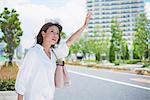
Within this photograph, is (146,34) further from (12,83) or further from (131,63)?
(12,83)

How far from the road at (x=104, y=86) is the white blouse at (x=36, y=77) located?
1.42 meters

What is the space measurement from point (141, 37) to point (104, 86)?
648mm

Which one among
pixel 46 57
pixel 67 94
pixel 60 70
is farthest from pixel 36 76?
pixel 67 94

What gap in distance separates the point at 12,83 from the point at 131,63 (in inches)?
48.6

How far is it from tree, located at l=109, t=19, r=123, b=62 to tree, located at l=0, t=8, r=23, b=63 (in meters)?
0.95

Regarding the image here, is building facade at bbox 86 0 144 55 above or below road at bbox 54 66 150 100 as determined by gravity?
above

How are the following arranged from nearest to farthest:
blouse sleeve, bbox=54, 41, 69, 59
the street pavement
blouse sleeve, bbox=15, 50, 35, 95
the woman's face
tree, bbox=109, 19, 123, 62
→ 1. blouse sleeve, bbox=15, 50, 35, 95
2. the woman's face
3. blouse sleeve, bbox=54, 41, 69, 59
4. the street pavement
5. tree, bbox=109, 19, 123, 62

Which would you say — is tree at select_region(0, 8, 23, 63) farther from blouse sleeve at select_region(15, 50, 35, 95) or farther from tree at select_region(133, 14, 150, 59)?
blouse sleeve at select_region(15, 50, 35, 95)

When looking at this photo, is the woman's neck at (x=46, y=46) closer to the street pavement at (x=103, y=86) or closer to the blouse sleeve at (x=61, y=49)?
the blouse sleeve at (x=61, y=49)

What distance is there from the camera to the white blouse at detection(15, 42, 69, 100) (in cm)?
154

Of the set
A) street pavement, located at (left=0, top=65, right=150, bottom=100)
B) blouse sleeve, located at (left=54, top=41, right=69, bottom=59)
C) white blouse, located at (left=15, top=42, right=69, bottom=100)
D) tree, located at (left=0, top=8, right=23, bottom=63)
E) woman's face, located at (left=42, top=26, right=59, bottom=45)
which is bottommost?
street pavement, located at (left=0, top=65, right=150, bottom=100)

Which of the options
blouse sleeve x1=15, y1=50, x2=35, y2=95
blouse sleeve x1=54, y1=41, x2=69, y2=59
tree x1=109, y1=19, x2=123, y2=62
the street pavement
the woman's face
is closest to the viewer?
blouse sleeve x1=15, y1=50, x2=35, y2=95

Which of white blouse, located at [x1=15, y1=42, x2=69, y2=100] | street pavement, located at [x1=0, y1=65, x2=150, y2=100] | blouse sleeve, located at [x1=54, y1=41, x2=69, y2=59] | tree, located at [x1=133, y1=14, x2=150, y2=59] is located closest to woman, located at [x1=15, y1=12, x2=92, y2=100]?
white blouse, located at [x1=15, y1=42, x2=69, y2=100]

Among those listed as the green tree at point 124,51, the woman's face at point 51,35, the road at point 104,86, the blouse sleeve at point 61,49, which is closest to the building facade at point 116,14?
the green tree at point 124,51
